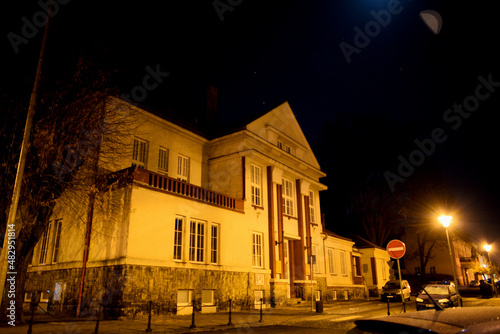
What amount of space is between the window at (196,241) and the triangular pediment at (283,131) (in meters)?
7.67

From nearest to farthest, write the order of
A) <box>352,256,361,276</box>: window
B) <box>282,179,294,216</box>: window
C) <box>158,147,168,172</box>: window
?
<box>158,147,168,172</box>: window
<box>282,179,294,216</box>: window
<box>352,256,361,276</box>: window

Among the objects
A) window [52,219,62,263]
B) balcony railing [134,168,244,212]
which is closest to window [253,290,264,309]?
balcony railing [134,168,244,212]

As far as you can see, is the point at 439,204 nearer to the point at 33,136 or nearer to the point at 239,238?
the point at 239,238

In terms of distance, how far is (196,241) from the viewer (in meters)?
18.5

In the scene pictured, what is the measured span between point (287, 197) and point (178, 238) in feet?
38.3

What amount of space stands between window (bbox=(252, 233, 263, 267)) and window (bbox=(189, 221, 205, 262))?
458 centimetres

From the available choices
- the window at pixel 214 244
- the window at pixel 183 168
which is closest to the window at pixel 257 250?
the window at pixel 214 244

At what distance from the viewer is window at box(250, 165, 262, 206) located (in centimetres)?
2385

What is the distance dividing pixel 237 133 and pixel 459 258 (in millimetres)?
70481

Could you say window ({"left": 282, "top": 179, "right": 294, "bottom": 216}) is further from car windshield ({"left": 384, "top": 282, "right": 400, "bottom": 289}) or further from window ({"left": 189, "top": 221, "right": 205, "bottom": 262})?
car windshield ({"left": 384, "top": 282, "right": 400, "bottom": 289})

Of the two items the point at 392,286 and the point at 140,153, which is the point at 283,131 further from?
the point at 392,286

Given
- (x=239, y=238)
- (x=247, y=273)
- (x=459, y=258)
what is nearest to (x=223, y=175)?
(x=239, y=238)

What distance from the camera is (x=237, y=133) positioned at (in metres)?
23.5

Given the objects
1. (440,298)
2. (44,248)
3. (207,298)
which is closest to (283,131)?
(207,298)
